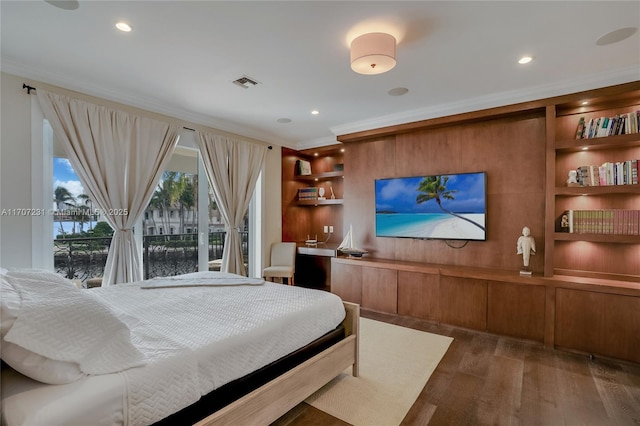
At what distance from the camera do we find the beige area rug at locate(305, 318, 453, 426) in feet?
6.58

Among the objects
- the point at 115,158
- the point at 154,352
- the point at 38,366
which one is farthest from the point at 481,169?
the point at 115,158

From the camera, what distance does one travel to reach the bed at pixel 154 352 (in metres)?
1.10

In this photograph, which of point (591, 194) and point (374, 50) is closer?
point (374, 50)

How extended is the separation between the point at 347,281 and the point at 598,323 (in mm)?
2756

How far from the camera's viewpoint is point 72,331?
1.22 meters

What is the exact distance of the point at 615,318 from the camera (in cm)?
271

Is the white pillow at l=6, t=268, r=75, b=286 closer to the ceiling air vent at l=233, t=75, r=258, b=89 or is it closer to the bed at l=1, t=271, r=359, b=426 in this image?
the bed at l=1, t=271, r=359, b=426

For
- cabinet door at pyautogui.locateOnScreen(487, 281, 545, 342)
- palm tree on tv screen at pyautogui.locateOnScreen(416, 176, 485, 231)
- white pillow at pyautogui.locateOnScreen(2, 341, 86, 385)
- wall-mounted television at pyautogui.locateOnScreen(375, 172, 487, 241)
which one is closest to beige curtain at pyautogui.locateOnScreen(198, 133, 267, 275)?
wall-mounted television at pyautogui.locateOnScreen(375, 172, 487, 241)

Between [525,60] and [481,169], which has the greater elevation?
[525,60]

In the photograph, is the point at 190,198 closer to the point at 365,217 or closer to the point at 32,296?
the point at 365,217

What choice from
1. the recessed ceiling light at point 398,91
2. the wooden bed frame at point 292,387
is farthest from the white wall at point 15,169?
the recessed ceiling light at point 398,91

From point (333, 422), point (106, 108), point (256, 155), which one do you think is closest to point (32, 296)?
point (333, 422)

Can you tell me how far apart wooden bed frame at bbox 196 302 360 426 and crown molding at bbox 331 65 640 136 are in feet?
9.10

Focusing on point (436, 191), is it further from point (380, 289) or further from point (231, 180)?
point (231, 180)
